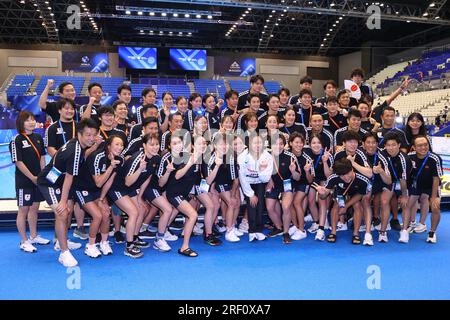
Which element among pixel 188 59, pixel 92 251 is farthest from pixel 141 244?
pixel 188 59

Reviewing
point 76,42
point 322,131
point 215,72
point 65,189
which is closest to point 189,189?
point 65,189

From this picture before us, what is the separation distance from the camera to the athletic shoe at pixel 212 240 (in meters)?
4.25

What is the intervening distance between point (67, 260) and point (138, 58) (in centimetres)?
2173

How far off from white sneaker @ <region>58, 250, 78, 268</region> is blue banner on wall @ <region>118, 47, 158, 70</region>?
21.4 meters

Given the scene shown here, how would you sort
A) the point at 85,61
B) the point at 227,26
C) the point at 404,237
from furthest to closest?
the point at 85,61 < the point at 227,26 < the point at 404,237

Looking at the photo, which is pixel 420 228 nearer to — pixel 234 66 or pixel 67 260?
pixel 67 260

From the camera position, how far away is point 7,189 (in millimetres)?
7098

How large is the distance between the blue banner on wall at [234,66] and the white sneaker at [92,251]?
75.4ft

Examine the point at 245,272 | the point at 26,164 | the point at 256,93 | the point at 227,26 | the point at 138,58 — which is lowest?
the point at 245,272

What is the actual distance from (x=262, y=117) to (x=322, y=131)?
0.85m

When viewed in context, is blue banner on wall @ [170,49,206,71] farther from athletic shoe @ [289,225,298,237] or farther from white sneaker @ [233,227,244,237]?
athletic shoe @ [289,225,298,237]

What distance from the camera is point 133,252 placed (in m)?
3.84

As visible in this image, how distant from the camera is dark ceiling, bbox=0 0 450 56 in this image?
17328 mm

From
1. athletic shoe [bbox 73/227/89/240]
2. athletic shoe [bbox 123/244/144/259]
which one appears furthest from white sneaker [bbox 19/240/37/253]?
athletic shoe [bbox 123/244/144/259]
